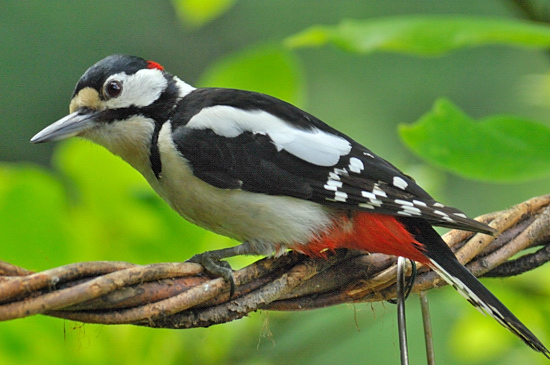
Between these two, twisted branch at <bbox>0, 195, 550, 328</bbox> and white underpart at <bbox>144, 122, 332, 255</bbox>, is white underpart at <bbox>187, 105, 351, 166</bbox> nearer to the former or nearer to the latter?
white underpart at <bbox>144, 122, 332, 255</bbox>

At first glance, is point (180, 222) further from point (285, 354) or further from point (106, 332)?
point (285, 354)

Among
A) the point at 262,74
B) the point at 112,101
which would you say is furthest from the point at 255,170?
the point at 262,74

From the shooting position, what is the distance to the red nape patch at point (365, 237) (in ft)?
4.39

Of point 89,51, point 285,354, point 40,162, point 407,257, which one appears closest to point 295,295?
point 407,257

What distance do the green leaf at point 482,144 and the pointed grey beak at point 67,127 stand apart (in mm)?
679

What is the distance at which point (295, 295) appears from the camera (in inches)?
43.8

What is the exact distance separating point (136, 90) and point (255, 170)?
350 millimetres

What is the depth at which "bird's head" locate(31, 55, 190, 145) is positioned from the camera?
1.48m

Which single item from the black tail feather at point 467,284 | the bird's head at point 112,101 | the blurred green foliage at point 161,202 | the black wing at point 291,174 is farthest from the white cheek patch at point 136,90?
the black tail feather at point 467,284

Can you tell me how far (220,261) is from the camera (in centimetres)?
121

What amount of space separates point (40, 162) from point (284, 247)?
2.70 meters

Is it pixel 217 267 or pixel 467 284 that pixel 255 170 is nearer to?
pixel 217 267

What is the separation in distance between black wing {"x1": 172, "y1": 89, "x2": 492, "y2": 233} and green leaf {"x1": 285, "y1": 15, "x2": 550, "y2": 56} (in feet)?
0.80

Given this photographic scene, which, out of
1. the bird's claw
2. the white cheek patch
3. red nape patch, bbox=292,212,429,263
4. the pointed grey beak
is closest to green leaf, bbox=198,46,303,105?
the white cheek patch
